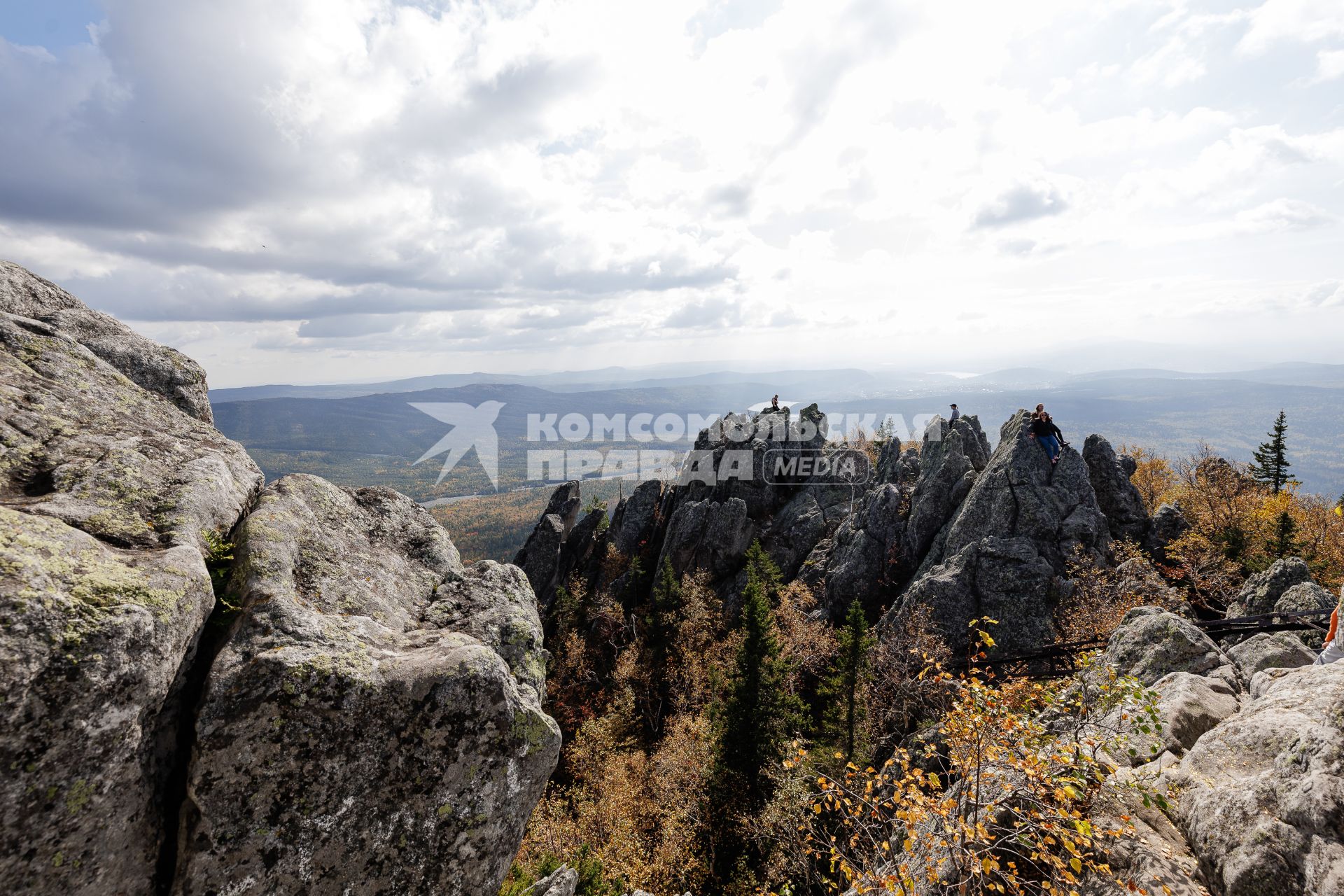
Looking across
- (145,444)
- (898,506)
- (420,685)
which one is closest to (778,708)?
(898,506)

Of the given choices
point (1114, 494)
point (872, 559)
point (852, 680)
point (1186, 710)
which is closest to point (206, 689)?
point (1186, 710)

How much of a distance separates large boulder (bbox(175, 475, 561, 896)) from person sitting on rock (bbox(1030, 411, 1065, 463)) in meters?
36.9

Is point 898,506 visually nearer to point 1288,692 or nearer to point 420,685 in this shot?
point 1288,692

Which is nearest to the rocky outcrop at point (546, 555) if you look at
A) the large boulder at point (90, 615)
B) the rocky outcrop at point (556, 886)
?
the rocky outcrop at point (556, 886)

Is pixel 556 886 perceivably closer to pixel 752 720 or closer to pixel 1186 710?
pixel 752 720

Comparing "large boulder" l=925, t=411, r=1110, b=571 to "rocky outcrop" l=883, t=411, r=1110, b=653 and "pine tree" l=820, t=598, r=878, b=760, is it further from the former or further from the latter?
"pine tree" l=820, t=598, r=878, b=760

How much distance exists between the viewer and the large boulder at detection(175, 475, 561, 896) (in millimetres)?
5961

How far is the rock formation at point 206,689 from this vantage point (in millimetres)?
4992

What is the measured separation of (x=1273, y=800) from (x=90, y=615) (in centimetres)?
1583

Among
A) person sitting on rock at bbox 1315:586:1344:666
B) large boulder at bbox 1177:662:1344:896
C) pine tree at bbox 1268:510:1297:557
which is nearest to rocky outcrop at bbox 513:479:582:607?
large boulder at bbox 1177:662:1344:896

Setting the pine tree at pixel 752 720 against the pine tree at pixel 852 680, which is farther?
the pine tree at pixel 852 680

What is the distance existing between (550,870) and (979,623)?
27971 millimetres

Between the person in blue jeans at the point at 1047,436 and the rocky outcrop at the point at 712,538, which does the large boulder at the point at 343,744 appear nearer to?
the person in blue jeans at the point at 1047,436

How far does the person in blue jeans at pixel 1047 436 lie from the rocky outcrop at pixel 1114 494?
234 inches
